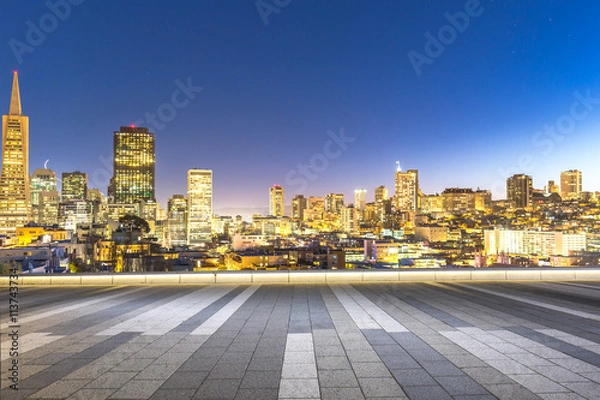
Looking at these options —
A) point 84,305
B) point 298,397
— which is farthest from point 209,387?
point 84,305

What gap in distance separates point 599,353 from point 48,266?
60.5 m

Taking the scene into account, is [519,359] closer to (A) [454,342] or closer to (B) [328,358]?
(A) [454,342]

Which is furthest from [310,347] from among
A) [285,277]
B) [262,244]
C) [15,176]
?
[15,176]

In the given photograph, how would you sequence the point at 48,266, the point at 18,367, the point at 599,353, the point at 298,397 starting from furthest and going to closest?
1. the point at 48,266
2. the point at 599,353
3. the point at 18,367
4. the point at 298,397

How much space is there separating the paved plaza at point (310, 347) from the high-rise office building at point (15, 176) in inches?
8448

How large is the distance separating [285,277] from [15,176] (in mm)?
A: 227081

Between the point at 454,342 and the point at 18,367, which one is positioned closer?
the point at 18,367

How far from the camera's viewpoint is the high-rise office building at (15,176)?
18262 cm

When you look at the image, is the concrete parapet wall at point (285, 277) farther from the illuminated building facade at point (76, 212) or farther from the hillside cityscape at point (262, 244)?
the illuminated building facade at point (76, 212)

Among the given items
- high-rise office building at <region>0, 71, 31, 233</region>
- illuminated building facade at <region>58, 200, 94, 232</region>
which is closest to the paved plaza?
illuminated building facade at <region>58, 200, 94, 232</region>

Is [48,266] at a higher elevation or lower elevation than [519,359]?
lower

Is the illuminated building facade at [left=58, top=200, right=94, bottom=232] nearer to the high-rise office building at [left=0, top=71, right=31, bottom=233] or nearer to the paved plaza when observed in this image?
the high-rise office building at [left=0, top=71, right=31, bottom=233]

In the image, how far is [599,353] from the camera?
6.69 metres

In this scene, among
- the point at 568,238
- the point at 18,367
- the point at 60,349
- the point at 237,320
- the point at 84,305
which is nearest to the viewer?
the point at 18,367
